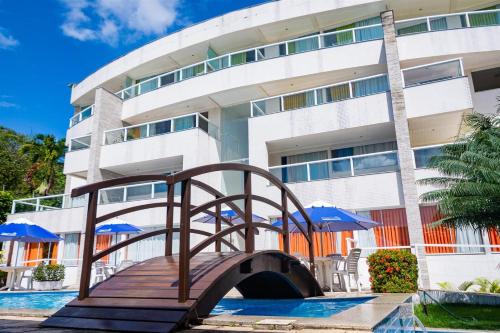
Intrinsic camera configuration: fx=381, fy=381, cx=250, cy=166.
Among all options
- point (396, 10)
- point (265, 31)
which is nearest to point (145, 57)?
point (265, 31)

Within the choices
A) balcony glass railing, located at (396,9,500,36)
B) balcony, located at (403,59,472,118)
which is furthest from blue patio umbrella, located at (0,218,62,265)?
balcony glass railing, located at (396,9,500,36)

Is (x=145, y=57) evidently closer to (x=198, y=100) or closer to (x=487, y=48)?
(x=198, y=100)

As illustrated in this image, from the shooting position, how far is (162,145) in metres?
19.1

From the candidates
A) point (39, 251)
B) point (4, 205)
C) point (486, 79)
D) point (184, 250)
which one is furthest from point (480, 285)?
point (4, 205)

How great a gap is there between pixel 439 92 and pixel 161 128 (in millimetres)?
12802

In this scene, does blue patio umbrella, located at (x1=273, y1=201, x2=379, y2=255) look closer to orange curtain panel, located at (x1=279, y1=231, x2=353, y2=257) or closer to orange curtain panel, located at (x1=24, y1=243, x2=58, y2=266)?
orange curtain panel, located at (x1=279, y1=231, x2=353, y2=257)

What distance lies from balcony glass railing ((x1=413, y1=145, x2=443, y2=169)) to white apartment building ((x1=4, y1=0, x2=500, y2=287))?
0.13 feet

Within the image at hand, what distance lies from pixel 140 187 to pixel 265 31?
10.8 m

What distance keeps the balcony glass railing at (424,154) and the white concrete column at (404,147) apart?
394 millimetres

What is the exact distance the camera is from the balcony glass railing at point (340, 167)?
14922 mm

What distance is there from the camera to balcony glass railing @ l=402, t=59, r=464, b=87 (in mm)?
14898

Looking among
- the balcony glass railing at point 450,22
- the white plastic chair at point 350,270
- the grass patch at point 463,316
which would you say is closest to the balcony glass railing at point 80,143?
the white plastic chair at point 350,270

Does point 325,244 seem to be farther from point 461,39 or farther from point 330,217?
point 461,39

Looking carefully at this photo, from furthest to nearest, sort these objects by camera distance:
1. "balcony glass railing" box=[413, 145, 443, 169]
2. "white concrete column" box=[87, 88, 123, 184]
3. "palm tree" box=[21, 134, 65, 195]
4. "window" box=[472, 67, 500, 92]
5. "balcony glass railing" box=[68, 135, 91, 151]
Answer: "palm tree" box=[21, 134, 65, 195] → "balcony glass railing" box=[68, 135, 91, 151] → "white concrete column" box=[87, 88, 123, 184] → "window" box=[472, 67, 500, 92] → "balcony glass railing" box=[413, 145, 443, 169]
